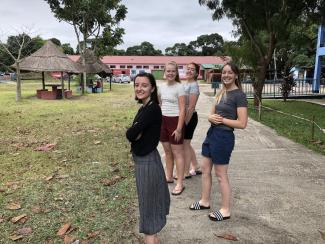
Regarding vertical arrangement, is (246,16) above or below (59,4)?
below

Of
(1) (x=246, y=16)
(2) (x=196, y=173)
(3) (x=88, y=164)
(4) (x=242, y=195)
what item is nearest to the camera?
(4) (x=242, y=195)

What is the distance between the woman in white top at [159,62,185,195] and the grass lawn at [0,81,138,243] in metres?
0.74

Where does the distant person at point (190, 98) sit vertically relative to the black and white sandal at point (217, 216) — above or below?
above

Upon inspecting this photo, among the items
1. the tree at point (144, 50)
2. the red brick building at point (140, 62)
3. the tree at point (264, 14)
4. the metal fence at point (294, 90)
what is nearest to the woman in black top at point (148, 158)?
the tree at point (264, 14)

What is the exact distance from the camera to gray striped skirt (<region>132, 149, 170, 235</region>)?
3277 mm

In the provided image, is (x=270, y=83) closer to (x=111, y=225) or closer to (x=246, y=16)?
(x=246, y=16)

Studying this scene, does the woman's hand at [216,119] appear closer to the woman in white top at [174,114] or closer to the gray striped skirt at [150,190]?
the woman in white top at [174,114]

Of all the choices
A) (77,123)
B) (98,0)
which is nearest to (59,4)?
(98,0)

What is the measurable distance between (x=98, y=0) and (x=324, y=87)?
1905 centimetres

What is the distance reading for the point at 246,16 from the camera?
16.9 meters

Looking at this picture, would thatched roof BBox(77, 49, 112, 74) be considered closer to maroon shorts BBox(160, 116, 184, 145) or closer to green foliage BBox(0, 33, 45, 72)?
green foliage BBox(0, 33, 45, 72)

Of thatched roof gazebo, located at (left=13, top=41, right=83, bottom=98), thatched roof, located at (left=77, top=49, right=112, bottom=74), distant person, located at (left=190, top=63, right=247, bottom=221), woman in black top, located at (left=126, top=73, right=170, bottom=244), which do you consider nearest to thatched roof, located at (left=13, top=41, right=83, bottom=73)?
thatched roof gazebo, located at (left=13, top=41, right=83, bottom=98)

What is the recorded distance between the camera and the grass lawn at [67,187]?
4.16m

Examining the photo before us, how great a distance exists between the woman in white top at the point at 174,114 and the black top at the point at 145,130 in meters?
1.74
